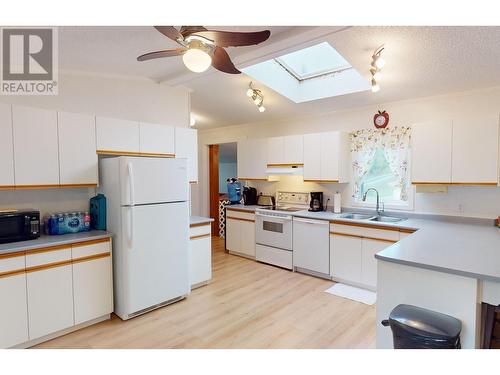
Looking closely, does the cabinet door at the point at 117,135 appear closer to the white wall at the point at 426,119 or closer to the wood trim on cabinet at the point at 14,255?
the wood trim on cabinet at the point at 14,255

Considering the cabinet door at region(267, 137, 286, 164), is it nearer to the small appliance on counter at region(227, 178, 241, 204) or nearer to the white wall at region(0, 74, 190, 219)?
the small appliance on counter at region(227, 178, 241, 204)

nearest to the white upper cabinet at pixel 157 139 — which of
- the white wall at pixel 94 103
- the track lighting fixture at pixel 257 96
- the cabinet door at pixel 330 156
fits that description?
the white wall at pixel 94 103

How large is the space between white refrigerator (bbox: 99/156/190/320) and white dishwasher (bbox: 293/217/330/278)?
163cm

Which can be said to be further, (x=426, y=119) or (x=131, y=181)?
(x=426, y=119)

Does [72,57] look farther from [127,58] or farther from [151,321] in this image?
[151,321]

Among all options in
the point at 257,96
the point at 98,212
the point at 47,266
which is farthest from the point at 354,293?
the point at 47,266

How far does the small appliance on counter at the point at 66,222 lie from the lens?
2609 millimetres

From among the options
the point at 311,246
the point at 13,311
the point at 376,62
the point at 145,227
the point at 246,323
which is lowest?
the point at 246,323

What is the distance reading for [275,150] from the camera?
4.46 metres

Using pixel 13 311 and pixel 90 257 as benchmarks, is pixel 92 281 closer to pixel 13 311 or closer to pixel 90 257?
pixel 90 257

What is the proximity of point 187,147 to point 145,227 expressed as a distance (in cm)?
127

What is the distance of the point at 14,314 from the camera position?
2.16 meters
